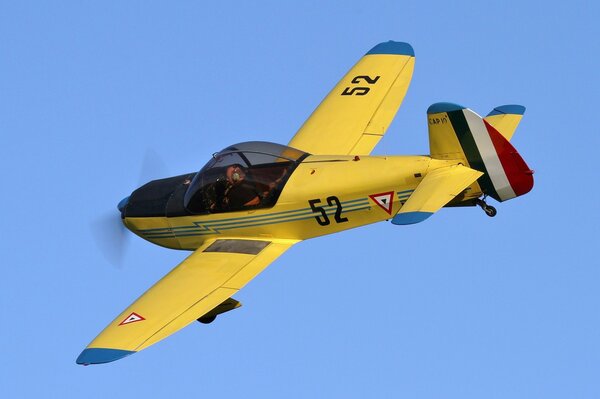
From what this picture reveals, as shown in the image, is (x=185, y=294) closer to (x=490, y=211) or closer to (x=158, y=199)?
(x=158, y=199)

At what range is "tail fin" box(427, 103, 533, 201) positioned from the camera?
2409 cm

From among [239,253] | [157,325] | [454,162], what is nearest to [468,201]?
[454,162]

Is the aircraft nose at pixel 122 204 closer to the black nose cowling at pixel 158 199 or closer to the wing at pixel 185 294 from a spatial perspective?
the black nose cowling at pixel 158 199

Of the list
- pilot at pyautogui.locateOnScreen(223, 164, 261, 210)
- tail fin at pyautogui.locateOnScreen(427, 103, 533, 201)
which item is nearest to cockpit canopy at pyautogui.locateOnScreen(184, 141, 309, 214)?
pilot at pyautogui.locateOnScreen(223, 164, 261, 210)

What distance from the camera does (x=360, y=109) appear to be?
2853 cm

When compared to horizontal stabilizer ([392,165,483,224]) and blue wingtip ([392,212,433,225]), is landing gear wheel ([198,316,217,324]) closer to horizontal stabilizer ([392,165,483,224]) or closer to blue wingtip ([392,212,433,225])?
horizontal stabilizer ([392,165,483,224])

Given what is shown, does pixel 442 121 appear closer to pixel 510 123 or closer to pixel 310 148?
pixel 510 123

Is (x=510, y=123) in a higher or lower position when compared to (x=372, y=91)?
lower

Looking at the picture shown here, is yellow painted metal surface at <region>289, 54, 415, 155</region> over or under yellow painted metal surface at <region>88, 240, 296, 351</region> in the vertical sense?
over

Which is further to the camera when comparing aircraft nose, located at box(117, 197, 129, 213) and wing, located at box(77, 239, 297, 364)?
aircraft nose, located at box(117, 197, 129, 213)

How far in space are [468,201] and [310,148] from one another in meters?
4.25

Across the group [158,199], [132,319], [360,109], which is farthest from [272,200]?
[360,109]

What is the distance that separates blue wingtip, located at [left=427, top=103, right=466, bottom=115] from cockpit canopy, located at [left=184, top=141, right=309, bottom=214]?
2.44 meters

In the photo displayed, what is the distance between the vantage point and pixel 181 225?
25.9 meters
